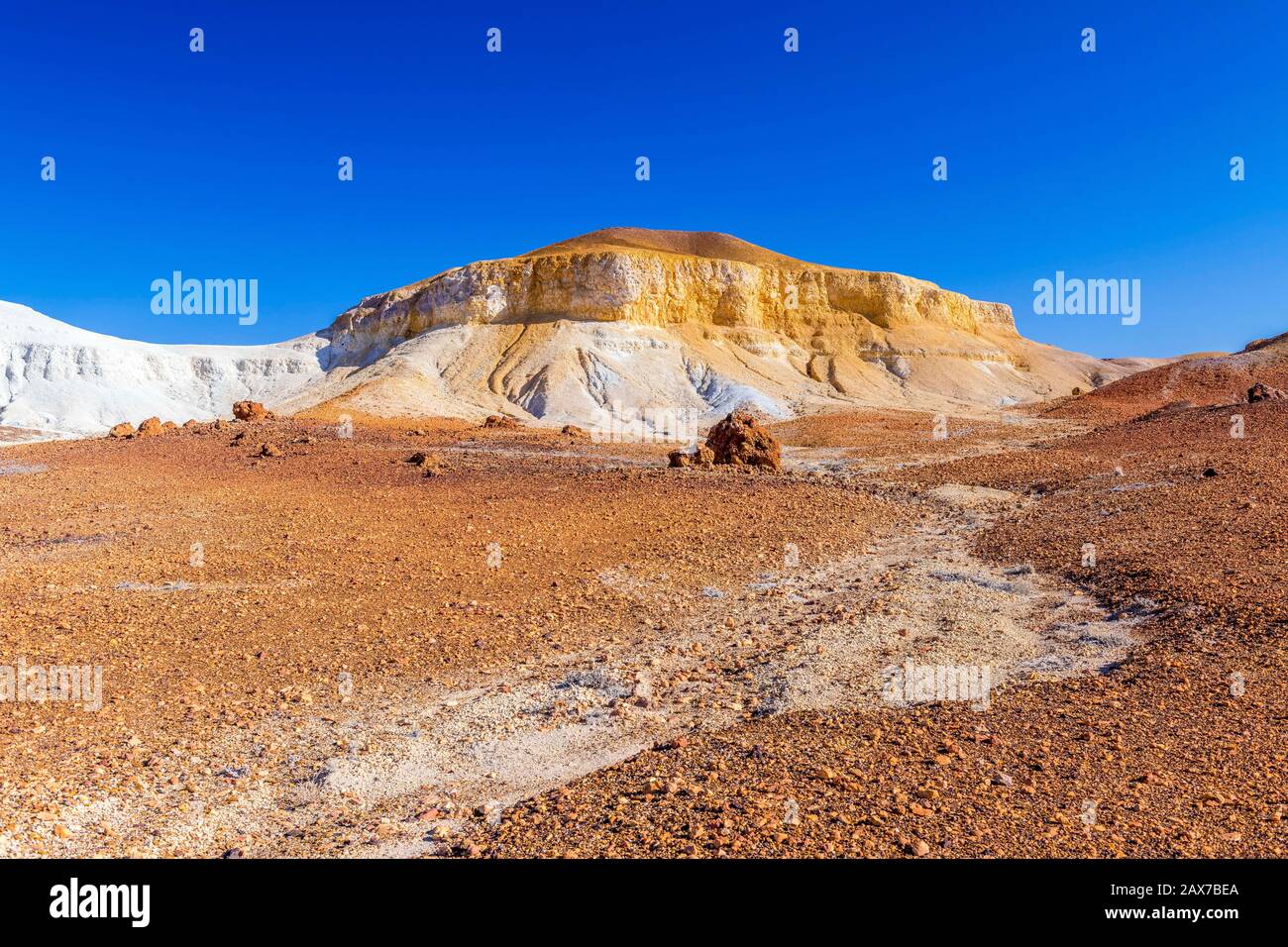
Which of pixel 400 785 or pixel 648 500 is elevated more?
pixel 648 500

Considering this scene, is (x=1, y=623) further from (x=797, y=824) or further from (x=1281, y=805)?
(x=1281, y=805)

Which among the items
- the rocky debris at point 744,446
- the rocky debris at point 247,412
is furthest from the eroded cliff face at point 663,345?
the rocky debris at point 744,446

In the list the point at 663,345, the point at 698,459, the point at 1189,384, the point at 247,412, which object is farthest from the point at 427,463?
the point at 663,345

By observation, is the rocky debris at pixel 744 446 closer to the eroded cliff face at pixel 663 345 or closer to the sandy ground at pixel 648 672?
the sandy ground at pixel 648 672
